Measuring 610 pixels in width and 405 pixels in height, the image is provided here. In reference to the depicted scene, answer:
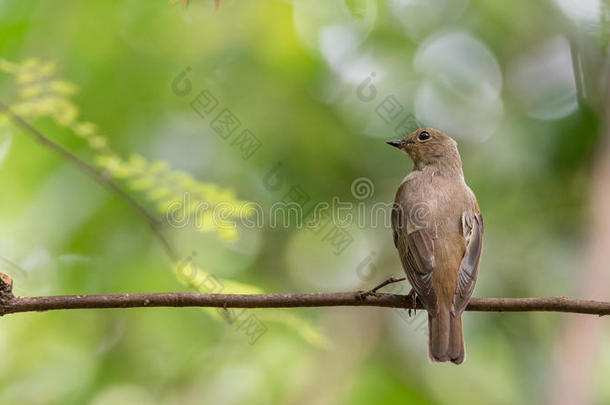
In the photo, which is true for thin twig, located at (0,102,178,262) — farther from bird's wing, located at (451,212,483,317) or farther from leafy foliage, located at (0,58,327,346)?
bird's wing, located at (451,212,483,317)

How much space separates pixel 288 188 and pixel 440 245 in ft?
6.76

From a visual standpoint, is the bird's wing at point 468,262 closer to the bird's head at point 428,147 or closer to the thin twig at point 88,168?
the bird's head at point 428,147

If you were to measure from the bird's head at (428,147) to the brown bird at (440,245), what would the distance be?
0.11 m

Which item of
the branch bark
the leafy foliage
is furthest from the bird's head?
the branch bark

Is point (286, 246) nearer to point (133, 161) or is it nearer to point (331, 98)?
point (331, 98)

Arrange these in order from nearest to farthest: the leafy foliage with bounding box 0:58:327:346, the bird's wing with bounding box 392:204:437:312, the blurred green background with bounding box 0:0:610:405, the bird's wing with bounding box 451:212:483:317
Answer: the leafy foliage with bounding box 0:58:327:346, the bird's wing with bounding box 451:212:483:317, the bird's wing with bounding box 392:204:437:312, the blurred green background with bounding box 0:0:610:405

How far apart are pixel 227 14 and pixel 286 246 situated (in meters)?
2.25

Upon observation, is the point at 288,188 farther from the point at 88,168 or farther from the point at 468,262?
the point at 88,168

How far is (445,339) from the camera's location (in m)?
3.94

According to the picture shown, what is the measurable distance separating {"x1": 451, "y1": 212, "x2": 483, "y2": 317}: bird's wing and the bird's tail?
0.28 feet

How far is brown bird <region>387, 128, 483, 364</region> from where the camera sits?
395 cm

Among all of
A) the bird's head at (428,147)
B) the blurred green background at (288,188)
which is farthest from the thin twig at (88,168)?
the bird's head at (428,147)

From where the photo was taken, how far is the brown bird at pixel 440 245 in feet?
13.0

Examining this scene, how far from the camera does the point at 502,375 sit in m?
6.08
